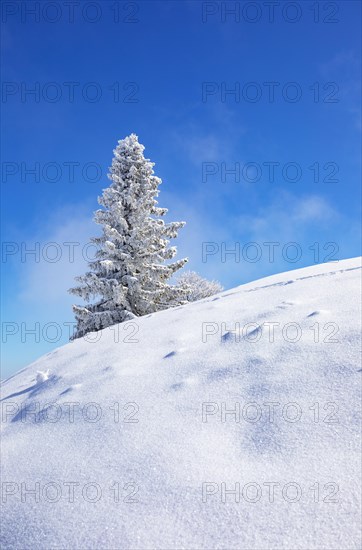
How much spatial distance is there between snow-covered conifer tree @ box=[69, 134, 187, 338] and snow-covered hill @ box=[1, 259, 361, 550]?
1035 cm

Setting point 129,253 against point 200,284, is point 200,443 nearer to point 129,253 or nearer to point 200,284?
point 129,253

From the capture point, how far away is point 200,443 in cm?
247

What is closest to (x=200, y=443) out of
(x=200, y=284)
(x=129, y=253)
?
(x=129, y=253)

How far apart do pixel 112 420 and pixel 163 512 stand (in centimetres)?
102

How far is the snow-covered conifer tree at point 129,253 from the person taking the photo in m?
14.6

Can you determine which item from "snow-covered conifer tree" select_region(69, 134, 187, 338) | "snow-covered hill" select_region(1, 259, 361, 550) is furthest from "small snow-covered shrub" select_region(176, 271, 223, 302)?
"snow-covered hill" select_region(1, 259, 361, 550)

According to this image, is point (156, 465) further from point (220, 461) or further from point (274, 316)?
point (274, 316)

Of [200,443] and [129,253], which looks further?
[129,253]

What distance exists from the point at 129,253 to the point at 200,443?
1331 centimetres

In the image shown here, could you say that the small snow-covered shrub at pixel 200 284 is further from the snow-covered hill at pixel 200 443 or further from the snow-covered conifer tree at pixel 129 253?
the snow-covered hill at pixel 200 443

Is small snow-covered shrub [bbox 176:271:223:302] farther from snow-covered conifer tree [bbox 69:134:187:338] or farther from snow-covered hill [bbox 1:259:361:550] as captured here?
snow-covered hill [bbox 1:259:361:550]

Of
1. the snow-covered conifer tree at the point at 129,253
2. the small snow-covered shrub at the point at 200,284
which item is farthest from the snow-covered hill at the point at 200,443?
the small snow-covered shrub at the point at 200,284

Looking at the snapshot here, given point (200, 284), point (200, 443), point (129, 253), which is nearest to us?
point (200, 443)

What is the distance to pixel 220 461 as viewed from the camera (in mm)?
2297
